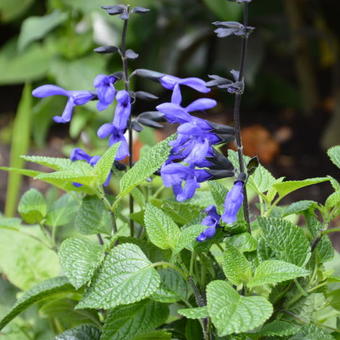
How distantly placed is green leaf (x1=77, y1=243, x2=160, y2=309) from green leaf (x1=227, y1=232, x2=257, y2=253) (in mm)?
123

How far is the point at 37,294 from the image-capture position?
3.19 ft

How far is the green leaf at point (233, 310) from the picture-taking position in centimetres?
75

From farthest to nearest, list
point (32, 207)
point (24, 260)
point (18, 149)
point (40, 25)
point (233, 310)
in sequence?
point (40, 25) → point (18, 149) → point (24, 260) → point (32, 207) → point (233, 310)

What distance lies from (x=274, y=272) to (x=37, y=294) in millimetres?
335

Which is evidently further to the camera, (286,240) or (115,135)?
(115,135)

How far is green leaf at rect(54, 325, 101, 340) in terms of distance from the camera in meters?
1.00

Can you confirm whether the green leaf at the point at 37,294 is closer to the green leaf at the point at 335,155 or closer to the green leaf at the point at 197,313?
the green leaf at the point at 197,313

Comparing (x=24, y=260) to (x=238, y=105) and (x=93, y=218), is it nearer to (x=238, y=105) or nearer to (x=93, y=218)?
(x=93, y=218)

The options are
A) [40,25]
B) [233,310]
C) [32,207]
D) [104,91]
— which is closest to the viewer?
[233,310]

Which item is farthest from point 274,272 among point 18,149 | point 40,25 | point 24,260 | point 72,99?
point 40,25

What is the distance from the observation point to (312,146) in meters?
2.92

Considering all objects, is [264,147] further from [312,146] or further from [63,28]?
[63,28]

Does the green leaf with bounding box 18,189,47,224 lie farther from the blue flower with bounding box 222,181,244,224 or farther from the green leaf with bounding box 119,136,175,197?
the blue flower with bounding box 222,181,244,224

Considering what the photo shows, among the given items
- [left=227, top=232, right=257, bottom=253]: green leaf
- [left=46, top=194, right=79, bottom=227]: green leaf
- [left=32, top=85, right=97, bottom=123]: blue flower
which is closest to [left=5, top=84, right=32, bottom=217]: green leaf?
A: [left=46, top=194, right=79, bottom=227]: green leaf
